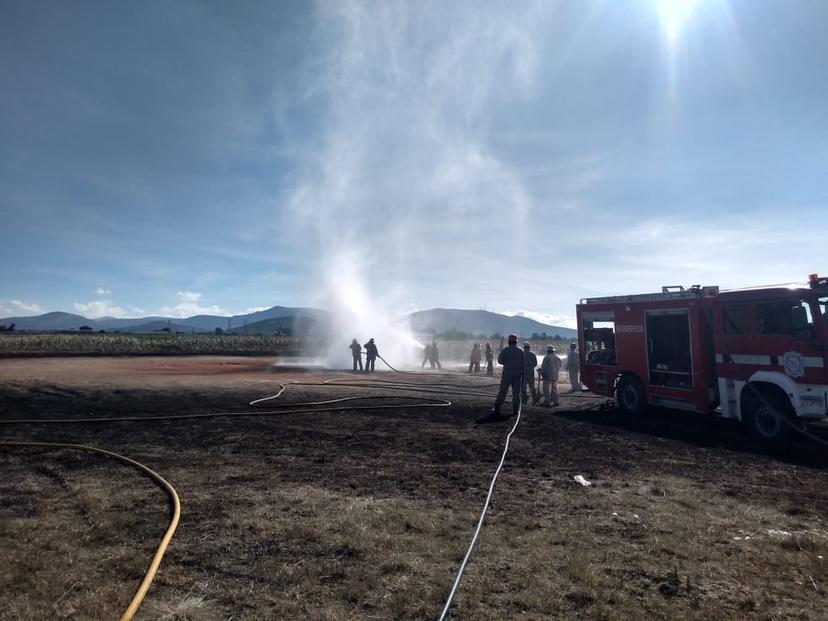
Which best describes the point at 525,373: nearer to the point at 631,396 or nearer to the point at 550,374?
the point at 550,374

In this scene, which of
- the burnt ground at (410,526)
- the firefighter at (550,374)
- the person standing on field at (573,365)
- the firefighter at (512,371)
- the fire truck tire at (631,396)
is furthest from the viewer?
the person standing on field at (573,365)

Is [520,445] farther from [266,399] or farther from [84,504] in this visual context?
[266,399]

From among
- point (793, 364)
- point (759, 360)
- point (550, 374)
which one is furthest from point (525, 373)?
point (793, 364)

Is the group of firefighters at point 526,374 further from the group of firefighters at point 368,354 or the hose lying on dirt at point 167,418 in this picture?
the group of firefighters at point 368,354

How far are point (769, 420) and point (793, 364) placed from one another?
1.24m

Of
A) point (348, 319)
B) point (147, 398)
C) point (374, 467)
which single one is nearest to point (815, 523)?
point (374, 467)

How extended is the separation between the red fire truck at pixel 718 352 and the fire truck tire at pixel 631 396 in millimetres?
26

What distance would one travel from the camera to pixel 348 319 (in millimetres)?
40188

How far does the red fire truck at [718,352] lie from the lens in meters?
9.62

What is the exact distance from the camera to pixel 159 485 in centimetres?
699

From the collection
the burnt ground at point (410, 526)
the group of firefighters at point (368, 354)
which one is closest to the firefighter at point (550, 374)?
the burnt ground at point (410, 526)

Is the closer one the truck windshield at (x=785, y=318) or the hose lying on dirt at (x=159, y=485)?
the hose lying on dirt at (x=159, y=485)

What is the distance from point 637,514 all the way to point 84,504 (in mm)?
6481

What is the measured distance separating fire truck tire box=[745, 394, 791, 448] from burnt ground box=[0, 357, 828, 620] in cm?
37
